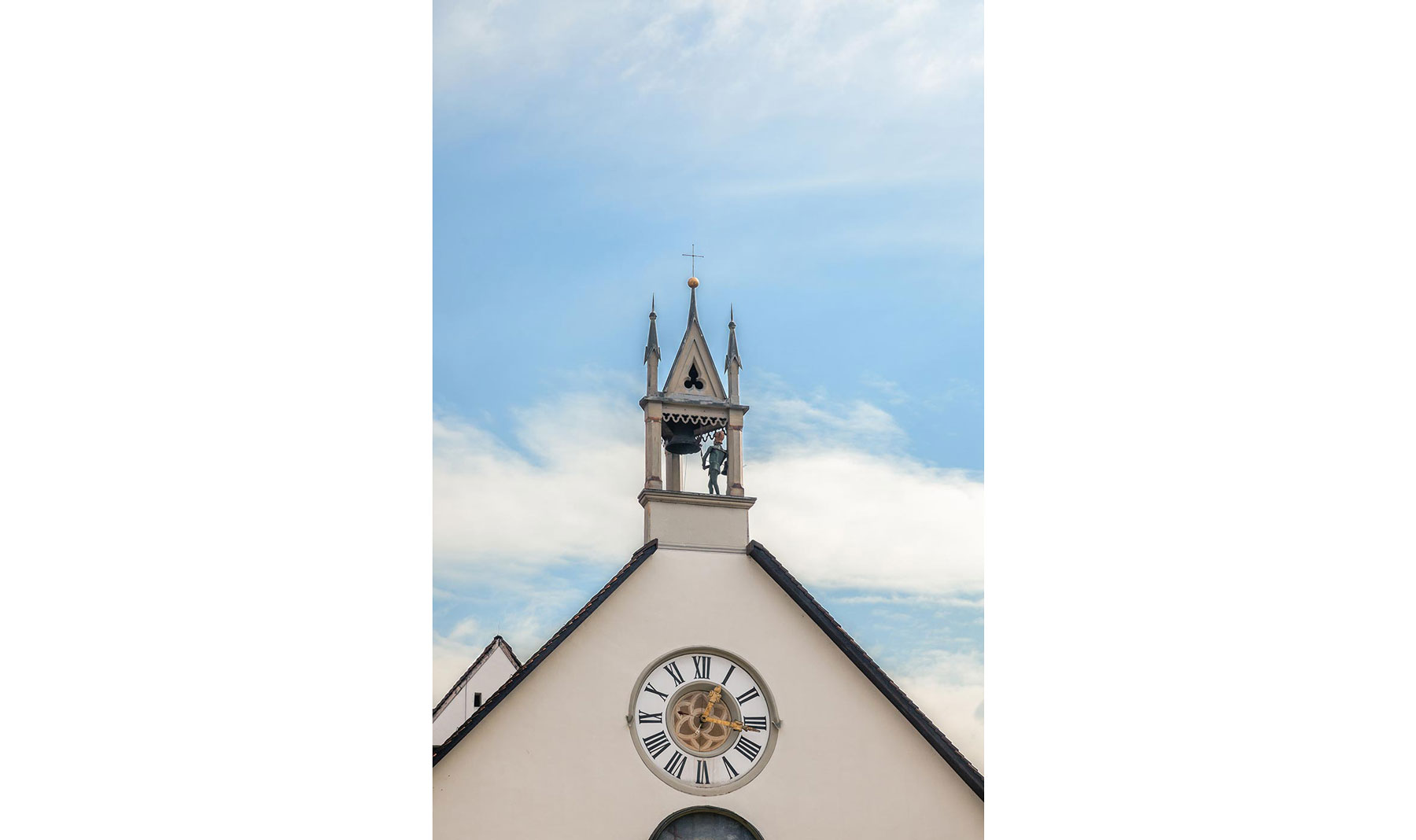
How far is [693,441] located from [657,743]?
263 centimetres

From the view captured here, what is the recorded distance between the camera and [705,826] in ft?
31.2

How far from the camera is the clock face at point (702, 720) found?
380 inches

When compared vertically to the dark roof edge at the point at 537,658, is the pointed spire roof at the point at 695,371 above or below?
above

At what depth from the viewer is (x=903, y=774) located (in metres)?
9.88

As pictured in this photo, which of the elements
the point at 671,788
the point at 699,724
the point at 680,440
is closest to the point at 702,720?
the point at 699,724

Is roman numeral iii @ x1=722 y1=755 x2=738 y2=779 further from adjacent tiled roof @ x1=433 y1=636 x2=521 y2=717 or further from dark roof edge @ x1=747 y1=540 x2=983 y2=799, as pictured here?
adjacent tiled roof @ x1=433 y1=636 x2=521 y2=717

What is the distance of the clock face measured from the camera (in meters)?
9.65

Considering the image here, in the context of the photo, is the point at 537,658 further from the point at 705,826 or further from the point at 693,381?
the point at 693,381

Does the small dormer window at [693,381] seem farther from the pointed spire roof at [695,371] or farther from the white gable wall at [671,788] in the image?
the white gable wall at [671,788]

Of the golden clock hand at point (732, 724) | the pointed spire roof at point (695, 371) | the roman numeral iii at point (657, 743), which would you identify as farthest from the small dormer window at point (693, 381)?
the roman numeral iii at point (657, 743)

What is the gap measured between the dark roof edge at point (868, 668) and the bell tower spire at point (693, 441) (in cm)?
38

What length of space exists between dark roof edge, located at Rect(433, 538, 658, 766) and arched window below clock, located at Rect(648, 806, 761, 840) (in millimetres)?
1350
